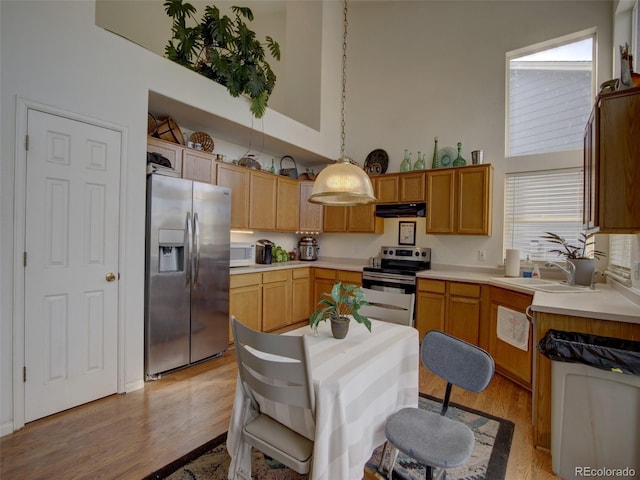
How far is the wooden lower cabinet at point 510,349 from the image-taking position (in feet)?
8.79

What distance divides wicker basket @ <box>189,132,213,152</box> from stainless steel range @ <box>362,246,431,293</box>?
8.23 feet

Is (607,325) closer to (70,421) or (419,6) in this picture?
(70,421)

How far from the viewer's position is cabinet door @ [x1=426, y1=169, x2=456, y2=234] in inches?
153

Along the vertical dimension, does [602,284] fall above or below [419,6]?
below

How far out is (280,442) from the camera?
1318 millimetres

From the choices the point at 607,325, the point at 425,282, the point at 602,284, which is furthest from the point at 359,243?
the point at 607,325

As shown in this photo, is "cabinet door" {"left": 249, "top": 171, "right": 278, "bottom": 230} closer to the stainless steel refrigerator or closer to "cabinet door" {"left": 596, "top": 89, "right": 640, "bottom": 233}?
the stainless steel refrigerator

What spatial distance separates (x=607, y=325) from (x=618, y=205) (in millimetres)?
693

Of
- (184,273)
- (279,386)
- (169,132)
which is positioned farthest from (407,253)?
(279,386)

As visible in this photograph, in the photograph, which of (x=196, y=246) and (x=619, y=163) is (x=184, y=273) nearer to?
(x=196, y=246)

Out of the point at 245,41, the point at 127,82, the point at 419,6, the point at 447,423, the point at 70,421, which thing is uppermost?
the point at 419,6

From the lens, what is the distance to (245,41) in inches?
126

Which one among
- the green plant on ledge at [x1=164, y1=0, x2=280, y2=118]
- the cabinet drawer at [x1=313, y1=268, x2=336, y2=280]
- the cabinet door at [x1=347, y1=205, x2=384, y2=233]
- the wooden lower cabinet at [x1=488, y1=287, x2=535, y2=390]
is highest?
the green plant on ledge at [x1=164, y1=0, x2=280, y2=118]

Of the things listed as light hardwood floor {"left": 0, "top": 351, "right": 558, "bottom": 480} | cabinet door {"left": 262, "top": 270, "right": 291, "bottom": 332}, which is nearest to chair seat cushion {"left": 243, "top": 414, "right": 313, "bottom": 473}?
light hardwood floor {"left": 0, "top": 351, "right": 558, "bottom": 480}
